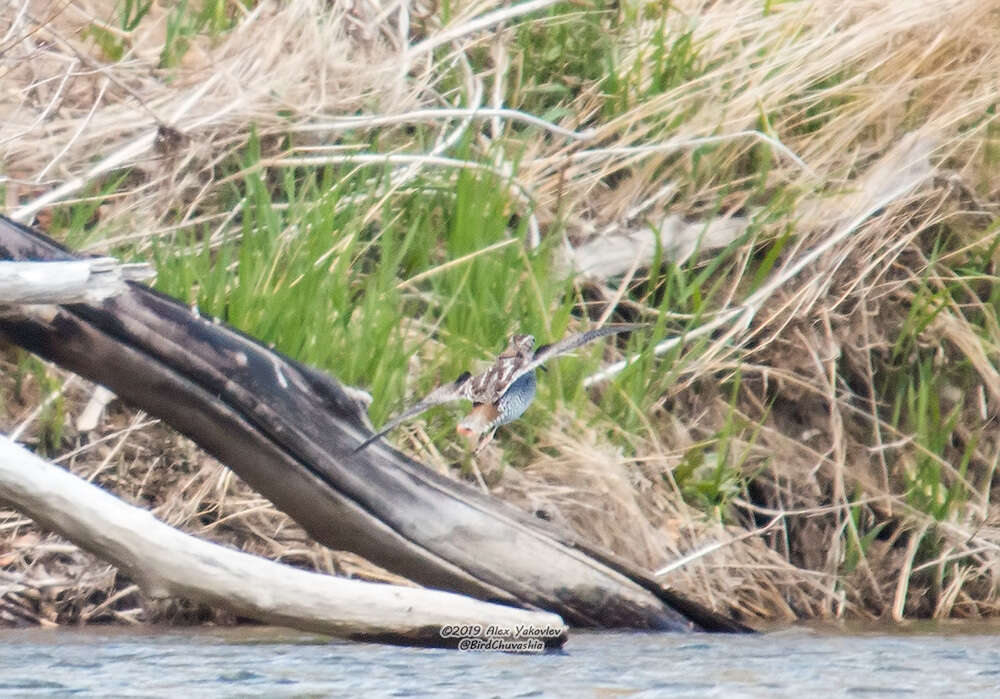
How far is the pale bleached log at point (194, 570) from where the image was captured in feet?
9.26

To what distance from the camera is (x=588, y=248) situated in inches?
211

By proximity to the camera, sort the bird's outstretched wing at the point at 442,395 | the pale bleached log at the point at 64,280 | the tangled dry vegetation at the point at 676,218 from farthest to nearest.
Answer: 1. the tangled dry vegetation at the point at 676,218
2. the bird's outstretched wing at the point at 442,395
3. the pale bleached log at the point at 64,280

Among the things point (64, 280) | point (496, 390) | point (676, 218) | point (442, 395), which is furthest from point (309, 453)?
point (676, 218)

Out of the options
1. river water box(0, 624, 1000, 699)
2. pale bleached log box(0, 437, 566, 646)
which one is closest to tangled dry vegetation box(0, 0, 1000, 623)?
river water box(0, 624, 1000, 699)

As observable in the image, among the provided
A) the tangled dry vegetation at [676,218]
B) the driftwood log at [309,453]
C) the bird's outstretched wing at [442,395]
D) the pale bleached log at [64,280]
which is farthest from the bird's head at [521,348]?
the pale bleached log at [64,280]

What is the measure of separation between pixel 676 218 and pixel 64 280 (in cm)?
285

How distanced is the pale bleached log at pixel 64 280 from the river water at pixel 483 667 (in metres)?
0.73

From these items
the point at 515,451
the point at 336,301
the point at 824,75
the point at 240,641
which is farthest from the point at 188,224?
the point at 824,75

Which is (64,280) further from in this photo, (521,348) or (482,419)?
(521,348)

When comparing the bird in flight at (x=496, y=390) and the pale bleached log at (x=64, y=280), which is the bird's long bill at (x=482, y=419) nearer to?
the bird in flight at (x=496, y=390)

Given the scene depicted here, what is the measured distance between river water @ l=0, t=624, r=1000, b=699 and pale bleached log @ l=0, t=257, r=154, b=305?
729 millimetres

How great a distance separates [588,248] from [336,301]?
47.6 inches

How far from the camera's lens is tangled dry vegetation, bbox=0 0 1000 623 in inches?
172

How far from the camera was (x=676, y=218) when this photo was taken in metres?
5.41
